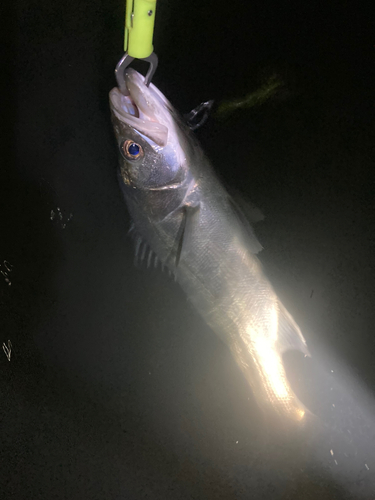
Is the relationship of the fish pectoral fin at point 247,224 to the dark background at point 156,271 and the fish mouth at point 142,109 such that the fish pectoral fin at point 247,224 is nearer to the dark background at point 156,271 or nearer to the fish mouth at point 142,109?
the dark background at point 156,271

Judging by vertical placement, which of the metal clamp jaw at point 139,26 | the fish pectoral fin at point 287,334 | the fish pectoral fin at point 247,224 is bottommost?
the fish pectoral fin at point 287,334

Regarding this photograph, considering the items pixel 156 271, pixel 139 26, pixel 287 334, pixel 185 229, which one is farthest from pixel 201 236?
pixel 139 26

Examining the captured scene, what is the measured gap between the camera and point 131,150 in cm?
92

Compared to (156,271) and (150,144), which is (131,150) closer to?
(150,144)

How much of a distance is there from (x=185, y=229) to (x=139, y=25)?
0.53m

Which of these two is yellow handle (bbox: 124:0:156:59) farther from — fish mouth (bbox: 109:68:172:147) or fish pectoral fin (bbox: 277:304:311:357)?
fish pectoral fin (bbox: 277:304:311:357)

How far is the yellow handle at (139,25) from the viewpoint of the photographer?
705 millimetres

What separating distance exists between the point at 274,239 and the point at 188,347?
1.81 ft

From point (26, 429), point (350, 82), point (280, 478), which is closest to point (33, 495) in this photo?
point (26, 429)

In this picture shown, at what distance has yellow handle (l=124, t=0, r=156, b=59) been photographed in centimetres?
70

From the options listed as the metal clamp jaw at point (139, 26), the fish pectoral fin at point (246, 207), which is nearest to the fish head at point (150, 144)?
the metal clamp jaw at point (139, 26)

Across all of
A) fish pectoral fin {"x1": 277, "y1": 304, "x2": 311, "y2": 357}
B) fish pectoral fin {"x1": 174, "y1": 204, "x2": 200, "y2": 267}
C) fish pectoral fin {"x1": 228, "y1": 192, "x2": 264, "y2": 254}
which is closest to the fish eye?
fish pectoral fin {"x1": 174, "y1": 204, "x2": 200, "y2": 267}

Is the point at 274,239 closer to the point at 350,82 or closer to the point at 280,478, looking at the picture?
the point at 350,82

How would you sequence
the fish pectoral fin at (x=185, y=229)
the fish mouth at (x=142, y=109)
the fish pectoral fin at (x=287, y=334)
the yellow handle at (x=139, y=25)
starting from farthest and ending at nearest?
Answer: the fish pectoral fin at (x=287, y=334) < the fish pectoral fin at (x=185, y=229) < the fish mouth at (x=142, y=109) < the yellow handle at (x=139, y=25)
